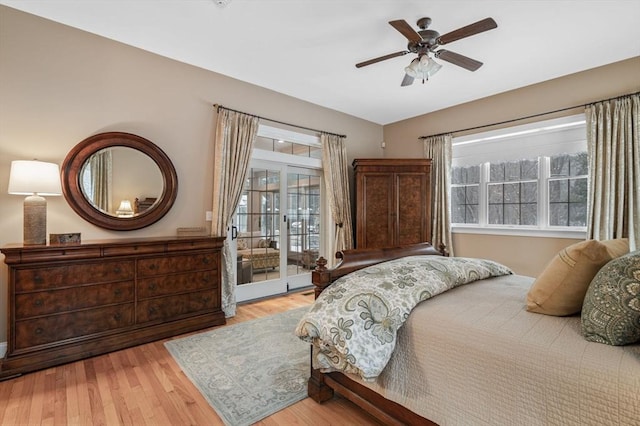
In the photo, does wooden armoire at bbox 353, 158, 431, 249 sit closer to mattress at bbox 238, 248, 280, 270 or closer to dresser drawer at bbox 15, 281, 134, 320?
mattress at bbox 238, 248, 280, 270

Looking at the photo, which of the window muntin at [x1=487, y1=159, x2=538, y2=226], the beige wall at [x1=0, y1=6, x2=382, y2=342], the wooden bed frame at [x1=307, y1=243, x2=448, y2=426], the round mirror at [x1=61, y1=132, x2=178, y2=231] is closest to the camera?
the wooden bed frame at [x1=307, y1=243, x2=448, y2=426]

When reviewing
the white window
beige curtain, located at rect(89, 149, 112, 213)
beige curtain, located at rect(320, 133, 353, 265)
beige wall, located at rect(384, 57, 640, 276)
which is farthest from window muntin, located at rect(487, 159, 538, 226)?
beige curtain, located at rect(89, 149, 112, 213)

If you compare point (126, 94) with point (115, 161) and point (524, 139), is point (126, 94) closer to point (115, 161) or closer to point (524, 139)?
point (115, 161)

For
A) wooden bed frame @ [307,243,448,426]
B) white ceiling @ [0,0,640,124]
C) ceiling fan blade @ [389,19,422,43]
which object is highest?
white ceiling @ [0,0,640,124]

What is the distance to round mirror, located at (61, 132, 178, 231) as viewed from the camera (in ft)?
9.20

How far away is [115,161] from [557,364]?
12.2 ft

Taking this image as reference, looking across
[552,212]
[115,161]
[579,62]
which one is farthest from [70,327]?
[579,62]

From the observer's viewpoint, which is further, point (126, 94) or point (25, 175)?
point (126, 94)

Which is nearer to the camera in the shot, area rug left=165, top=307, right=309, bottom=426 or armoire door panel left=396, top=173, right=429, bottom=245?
area rug left=165, top=307, right=309, bottom=426

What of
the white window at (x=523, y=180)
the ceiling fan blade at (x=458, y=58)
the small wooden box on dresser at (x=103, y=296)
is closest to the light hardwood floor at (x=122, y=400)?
the small wooden box on dresser at (x=103, y=296)

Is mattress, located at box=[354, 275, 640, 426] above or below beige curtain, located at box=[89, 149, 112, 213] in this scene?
below

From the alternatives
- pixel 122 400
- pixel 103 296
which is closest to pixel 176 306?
pixel 103 296

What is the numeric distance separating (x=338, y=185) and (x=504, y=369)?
385 cm

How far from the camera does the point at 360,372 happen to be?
143 centimetres
